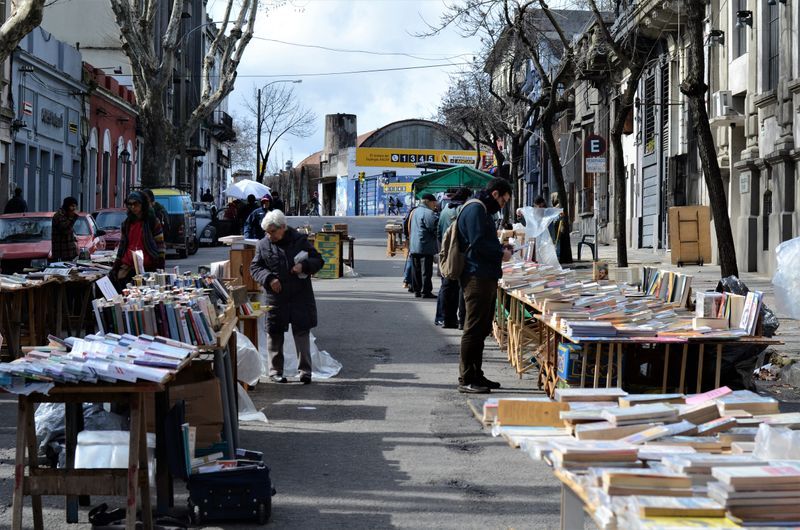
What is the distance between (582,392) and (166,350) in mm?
2249

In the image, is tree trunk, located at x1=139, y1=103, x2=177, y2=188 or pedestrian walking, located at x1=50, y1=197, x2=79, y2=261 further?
tree trunk, located at x1=139, y1=103, x2=177, y2=188

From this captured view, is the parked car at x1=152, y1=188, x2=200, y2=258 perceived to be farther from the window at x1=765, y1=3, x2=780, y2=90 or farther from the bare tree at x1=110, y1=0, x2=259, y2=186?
the window at x1=765, y1=3, x2=780, y2=90

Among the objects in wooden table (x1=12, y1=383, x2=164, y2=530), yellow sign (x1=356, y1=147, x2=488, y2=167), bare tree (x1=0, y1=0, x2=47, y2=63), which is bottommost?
wooden table (x1=12, y1=383, x2=164, y2=530)

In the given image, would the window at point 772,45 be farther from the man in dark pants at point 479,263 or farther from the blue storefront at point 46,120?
the blue storefront at point 46,120

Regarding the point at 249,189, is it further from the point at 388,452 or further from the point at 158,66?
the point at 388,452

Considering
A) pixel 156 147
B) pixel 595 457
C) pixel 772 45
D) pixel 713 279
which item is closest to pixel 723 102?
pixel 772 45

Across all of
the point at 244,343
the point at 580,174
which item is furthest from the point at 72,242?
the point at 580,174

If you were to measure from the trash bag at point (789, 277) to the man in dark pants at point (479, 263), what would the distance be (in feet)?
13.5

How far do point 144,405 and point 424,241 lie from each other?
535 inches

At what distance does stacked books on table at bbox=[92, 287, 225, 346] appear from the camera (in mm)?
6738

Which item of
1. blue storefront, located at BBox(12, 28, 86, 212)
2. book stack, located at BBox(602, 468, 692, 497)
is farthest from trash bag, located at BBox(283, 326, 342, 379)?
blue storefront, located at BBox(12, 28, 86, 212)

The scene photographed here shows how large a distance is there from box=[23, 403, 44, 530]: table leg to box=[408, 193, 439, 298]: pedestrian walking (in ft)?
42.8

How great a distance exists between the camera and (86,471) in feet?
18.6

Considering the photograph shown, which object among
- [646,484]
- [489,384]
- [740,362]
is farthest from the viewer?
[489,384]
